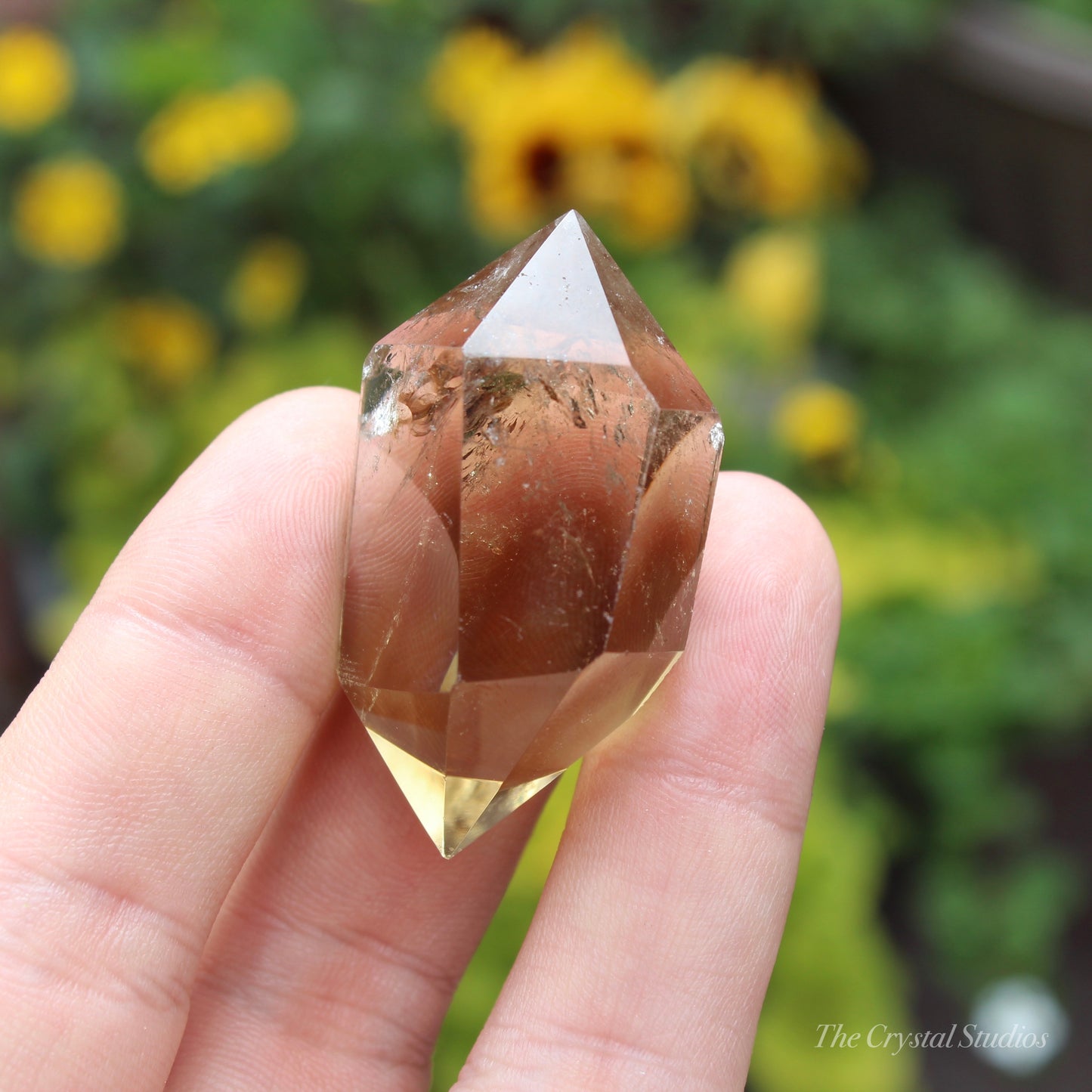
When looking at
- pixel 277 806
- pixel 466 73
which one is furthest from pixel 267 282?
pixel 277 806

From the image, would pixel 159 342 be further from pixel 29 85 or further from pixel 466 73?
pixel 466 73

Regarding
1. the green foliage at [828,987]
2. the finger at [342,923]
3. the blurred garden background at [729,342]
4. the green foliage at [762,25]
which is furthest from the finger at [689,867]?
the green foliage at [762,25]

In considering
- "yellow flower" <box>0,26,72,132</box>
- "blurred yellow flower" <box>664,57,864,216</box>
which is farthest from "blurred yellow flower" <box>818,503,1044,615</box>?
"yellow flower" <box>0,26,72,132</box>

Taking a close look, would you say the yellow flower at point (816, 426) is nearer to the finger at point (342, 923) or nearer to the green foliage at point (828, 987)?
the green foliage at point (828, 987)

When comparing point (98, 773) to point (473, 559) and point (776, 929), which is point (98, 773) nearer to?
point (473, 559)

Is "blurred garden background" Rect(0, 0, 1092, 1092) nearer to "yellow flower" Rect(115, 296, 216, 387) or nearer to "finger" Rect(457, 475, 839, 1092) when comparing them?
"yellow flower" Rect(115, 296, 216, 387)

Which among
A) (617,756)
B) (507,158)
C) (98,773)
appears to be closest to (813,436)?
(507,158)
